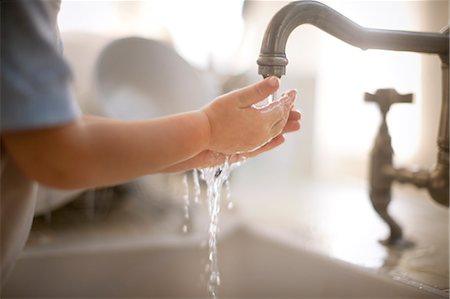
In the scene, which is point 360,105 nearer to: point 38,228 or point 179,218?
point 179,218

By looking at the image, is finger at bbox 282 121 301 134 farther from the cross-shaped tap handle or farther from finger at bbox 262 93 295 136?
the cross-shaped tap handle

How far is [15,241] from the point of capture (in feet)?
1.63

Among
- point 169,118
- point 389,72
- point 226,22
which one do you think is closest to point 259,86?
point 169,118

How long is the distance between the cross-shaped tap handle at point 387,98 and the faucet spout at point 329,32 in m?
0.12

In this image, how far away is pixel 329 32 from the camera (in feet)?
1.88

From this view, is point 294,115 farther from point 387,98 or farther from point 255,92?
point 387,98

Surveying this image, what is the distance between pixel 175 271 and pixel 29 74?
751 mm

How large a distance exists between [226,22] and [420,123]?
0.90m

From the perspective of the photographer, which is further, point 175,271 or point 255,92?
point 175,271

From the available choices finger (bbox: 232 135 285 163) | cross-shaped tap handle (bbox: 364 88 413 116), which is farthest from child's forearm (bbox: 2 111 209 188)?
cross-shaped tap handle (bbox: 364 88 413 116)

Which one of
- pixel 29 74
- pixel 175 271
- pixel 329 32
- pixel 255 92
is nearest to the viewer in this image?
pixel 29 74

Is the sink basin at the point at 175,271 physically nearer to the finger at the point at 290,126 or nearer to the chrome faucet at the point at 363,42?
the chrome faucet at the point at 363,42

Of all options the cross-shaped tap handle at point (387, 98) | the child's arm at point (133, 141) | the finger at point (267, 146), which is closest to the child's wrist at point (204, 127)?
the child's arm at point (133, 141)

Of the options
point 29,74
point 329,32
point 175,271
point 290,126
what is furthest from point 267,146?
point 175,271
